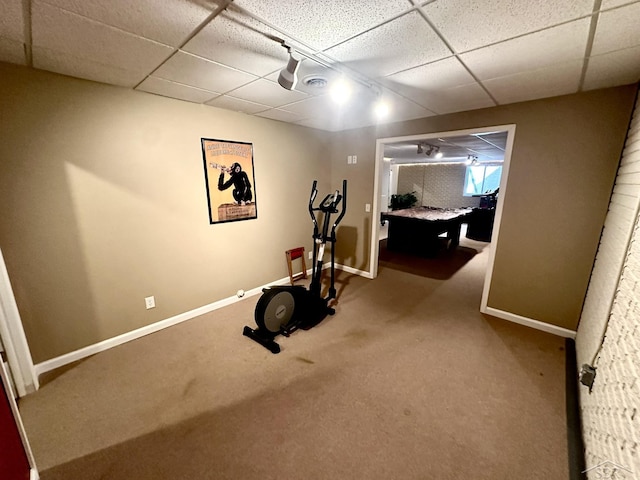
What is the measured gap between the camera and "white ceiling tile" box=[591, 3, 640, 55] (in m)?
1.15

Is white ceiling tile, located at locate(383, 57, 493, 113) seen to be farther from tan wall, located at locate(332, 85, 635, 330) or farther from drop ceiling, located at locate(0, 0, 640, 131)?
tan wall, located at locate(332, 85, 635, 330)

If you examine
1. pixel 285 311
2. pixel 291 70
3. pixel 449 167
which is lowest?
pixel 285 311

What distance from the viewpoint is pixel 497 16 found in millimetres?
1197

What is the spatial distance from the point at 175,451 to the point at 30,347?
157 centimetres

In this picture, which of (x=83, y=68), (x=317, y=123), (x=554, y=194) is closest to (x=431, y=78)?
(x=554, y=194)

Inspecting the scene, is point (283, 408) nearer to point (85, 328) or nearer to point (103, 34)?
point (85, 328)

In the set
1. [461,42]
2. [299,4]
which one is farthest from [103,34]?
[461,42]

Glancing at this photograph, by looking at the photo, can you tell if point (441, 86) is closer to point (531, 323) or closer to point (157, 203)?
point (531, 323)

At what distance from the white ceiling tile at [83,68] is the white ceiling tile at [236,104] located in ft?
2.20

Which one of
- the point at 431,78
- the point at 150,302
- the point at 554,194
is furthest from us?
the point at 150,302

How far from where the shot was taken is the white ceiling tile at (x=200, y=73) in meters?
1.69

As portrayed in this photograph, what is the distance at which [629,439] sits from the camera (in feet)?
3.13

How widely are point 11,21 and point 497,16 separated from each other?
2353mm

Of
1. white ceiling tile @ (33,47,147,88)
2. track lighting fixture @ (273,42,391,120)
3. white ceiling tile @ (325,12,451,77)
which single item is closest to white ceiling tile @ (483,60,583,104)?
white ceiling tile @ (325,12,451,77)
